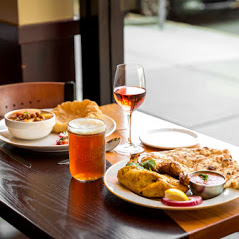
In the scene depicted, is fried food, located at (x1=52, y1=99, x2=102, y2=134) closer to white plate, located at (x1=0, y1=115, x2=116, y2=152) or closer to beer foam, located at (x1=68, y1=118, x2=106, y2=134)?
white plate, located at (x1=0, y1=115, x2=116, y2=152)

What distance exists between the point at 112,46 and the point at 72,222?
2.35 meters

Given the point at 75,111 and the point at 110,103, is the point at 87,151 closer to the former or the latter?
the point at 75,111

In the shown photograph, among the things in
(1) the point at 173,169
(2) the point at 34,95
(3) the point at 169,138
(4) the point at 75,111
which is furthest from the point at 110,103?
(1) the point at 173,169

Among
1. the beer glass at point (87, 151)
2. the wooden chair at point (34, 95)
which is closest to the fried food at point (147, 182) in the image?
the beer glass at point (87, 151)

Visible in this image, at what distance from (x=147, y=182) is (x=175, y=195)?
0.28ft

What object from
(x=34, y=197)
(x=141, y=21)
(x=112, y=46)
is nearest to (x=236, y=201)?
(x=34, y=197)

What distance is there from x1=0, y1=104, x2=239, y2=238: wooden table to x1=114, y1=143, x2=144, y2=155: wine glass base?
21cm

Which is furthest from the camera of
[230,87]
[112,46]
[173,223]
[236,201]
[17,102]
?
[230,87]

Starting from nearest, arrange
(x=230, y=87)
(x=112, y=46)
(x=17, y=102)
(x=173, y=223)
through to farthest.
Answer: (x=173, y=223) → (x=17, y=102) → (x=112, y=46) → (x=230, y=87)

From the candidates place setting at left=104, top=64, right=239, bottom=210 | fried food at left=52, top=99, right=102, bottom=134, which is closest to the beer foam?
place setting at left=104, top=64, right=239, bottom=210

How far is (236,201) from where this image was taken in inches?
49.6

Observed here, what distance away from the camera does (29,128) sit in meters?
1.60

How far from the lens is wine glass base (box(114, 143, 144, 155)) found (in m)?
1.58

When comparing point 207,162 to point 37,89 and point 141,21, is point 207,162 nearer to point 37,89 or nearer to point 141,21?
point 37,89
